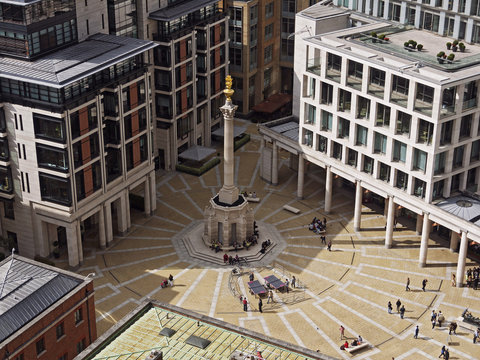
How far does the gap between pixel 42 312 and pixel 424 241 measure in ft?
177

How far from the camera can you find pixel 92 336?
87062mm

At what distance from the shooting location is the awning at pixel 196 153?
138 metres

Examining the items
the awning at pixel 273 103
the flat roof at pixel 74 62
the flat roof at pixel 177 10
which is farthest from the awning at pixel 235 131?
the flat roof at pixel 74 62

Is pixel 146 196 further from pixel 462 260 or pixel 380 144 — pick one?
pixel 462 260

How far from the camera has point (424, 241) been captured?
356ft

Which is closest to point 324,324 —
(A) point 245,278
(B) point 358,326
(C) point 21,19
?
(B) point 358,326

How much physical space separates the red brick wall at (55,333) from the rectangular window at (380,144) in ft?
157

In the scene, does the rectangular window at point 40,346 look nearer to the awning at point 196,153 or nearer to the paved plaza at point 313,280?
the paved plaza at point 313,280

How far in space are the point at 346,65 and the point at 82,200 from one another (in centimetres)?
4116

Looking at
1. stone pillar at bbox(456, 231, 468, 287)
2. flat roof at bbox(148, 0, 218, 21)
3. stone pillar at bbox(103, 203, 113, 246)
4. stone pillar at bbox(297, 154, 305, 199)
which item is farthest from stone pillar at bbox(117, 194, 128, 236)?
stone pillar at bbox(456, 231, 468, 287)

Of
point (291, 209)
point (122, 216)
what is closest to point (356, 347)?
point (291, 209)

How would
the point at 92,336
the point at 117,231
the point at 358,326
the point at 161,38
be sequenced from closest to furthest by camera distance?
the point at 92,336 → the point at 358,326 → the point at 117,231 → the point at 161,38

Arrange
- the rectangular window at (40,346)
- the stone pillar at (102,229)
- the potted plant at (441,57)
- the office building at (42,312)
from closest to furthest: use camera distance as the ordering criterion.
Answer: the office building at (42,312), the rectangular window at (40,346), the potted plant at (441,57), the stone pillar at (102,229)

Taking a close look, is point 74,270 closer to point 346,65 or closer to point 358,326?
point 358,326
